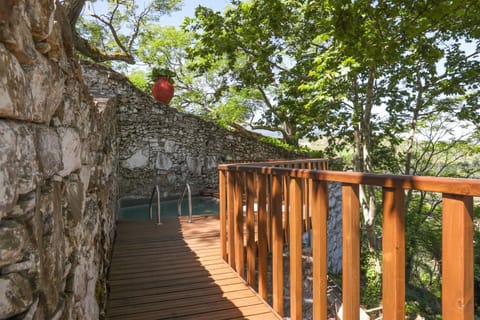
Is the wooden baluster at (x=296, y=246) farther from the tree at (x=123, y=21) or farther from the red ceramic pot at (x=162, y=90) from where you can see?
the tree at (x=123, y=21)

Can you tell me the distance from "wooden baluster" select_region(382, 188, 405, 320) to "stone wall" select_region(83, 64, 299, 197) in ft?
23.2

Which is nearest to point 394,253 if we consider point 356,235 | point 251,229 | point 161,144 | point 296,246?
point 356,235

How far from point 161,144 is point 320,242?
738cm

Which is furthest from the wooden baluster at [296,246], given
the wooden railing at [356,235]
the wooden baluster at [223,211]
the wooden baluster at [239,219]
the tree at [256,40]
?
the tree at [256,40]

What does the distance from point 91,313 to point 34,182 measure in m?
1.19

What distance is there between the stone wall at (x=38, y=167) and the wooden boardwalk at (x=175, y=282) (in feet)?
3.91

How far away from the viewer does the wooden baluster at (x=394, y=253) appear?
125 centimetres

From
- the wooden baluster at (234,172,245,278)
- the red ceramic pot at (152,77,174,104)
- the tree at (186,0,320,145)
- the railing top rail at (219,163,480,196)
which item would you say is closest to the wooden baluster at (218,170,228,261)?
the wooden baluster at (234,172,245,278)

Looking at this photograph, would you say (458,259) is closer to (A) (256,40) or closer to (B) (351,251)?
(B) (351,251)

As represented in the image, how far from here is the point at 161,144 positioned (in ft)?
28.3

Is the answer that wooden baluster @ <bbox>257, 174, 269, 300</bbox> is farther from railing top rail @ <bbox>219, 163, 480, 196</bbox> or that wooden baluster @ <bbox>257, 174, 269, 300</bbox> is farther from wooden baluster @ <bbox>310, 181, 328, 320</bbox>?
wooden baluster @ <bbox>310, 181, 328, 320</bbox>

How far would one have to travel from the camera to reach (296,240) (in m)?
2.04

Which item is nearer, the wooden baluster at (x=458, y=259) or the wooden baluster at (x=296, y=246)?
the wooden baluster at (x=458, y=259)

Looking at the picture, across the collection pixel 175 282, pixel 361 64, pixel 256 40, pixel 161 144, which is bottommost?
pixel 175 282
